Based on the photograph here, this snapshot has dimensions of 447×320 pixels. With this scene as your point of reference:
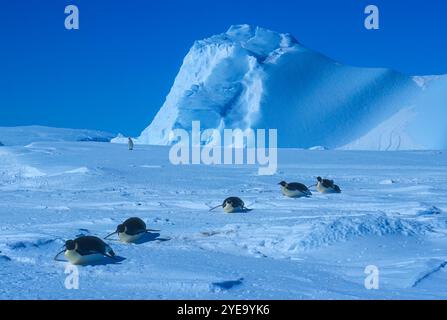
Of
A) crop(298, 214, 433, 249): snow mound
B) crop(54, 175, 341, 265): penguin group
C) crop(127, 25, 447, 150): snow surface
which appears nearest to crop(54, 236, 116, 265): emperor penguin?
crop(54, 175, 341, 265): penguin group

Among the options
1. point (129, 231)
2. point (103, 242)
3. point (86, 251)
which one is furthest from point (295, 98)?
point (86, 251)

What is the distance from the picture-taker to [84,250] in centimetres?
448

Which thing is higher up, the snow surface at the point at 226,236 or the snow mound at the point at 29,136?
the snow surface at the point at 226,236

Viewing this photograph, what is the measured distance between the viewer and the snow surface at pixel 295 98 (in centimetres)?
3434

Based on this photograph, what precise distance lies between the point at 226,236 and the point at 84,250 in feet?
6.01

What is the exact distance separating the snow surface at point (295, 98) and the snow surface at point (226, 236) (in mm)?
23149

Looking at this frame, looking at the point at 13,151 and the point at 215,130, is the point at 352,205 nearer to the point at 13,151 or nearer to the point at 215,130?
the point at 13,151

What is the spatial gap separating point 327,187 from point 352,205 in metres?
1.29

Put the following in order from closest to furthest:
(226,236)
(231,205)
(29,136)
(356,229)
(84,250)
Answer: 1. (84,250)
2. (356,229)
3. (226,236)
4. (231,205)
5. (29,136)

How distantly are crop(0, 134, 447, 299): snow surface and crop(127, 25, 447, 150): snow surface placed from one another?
75.9ft

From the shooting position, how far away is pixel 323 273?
458 centimetres

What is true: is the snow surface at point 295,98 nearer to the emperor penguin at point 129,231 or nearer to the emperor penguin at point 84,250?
the emperor penguin at point 129,231

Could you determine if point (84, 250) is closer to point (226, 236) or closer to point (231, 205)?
point (226, 236)

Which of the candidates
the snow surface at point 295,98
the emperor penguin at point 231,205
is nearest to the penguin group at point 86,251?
the emperor penguin at point 231,205
